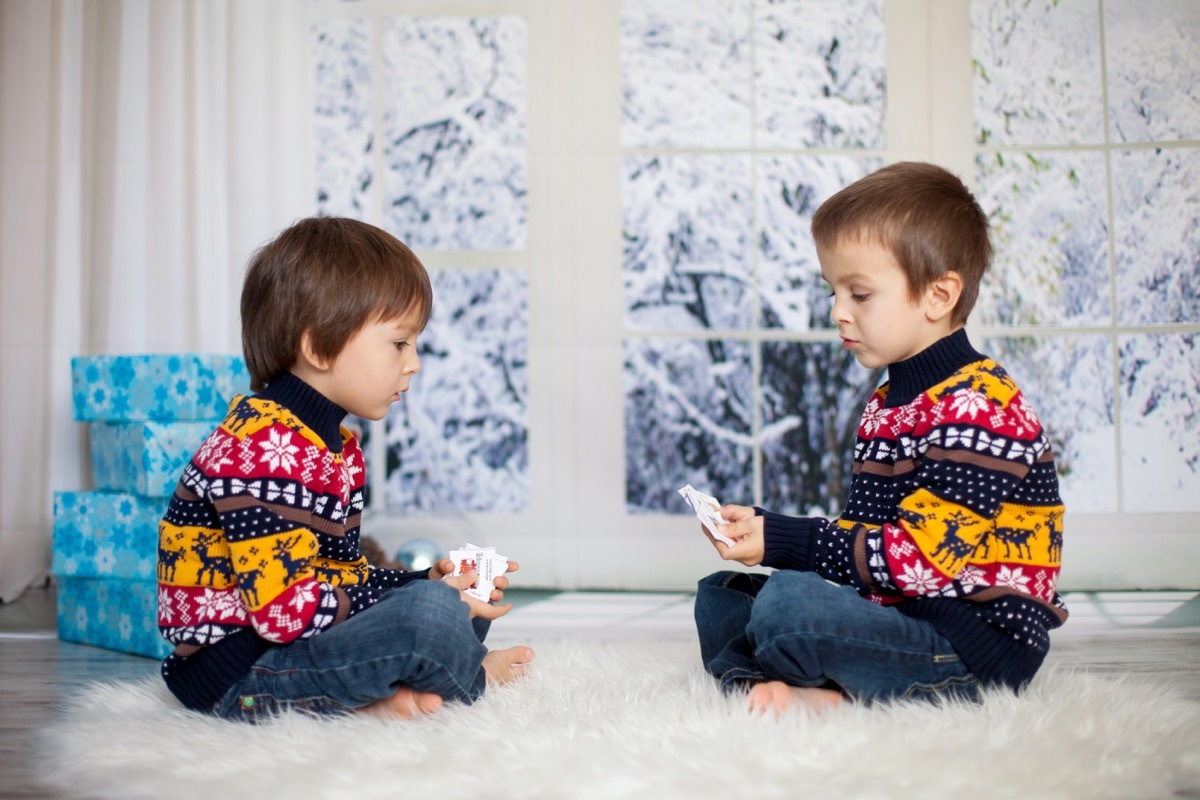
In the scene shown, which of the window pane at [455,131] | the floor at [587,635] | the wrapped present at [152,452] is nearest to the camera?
the floor at [587,635]

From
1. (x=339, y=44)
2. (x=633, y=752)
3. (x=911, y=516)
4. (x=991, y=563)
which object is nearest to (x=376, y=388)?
(x=633, y=752)

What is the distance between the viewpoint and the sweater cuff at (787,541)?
138 centimetres

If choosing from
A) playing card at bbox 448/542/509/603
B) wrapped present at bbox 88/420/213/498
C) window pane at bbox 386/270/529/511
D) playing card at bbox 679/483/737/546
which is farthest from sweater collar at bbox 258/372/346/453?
window pane at bbox 386/270/529/511

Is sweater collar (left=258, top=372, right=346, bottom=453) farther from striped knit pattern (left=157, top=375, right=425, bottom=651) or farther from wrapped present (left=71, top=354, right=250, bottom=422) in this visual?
wrapped present (left=71, top=354, right=250, bottom=422)

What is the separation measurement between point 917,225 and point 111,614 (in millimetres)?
1523

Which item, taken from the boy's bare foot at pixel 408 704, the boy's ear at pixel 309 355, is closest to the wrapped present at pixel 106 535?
the boy's ear at pixel 309 355

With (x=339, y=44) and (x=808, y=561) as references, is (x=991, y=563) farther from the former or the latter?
(x=339, y=44)

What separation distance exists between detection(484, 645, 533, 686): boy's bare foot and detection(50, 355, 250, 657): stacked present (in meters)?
0.68

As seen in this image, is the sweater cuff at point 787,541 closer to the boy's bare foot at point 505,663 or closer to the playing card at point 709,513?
the playing card at point 709,513

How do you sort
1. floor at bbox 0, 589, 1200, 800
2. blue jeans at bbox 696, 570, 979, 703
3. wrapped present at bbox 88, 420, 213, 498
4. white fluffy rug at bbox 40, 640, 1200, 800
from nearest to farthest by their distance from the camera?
white fluffy rug at bbox 40, 640, 1200, 800
blue jeans at bbox 696, 570, 979, 703
floor at bbox 0, 589, 1200, 800
wrapped present at bbox 88, 420, 213, 498

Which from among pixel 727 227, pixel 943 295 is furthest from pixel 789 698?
pixel 727 227

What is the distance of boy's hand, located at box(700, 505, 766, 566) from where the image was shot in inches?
53.9

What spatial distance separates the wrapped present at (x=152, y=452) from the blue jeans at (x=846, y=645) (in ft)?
3.55

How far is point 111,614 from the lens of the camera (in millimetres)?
1953
